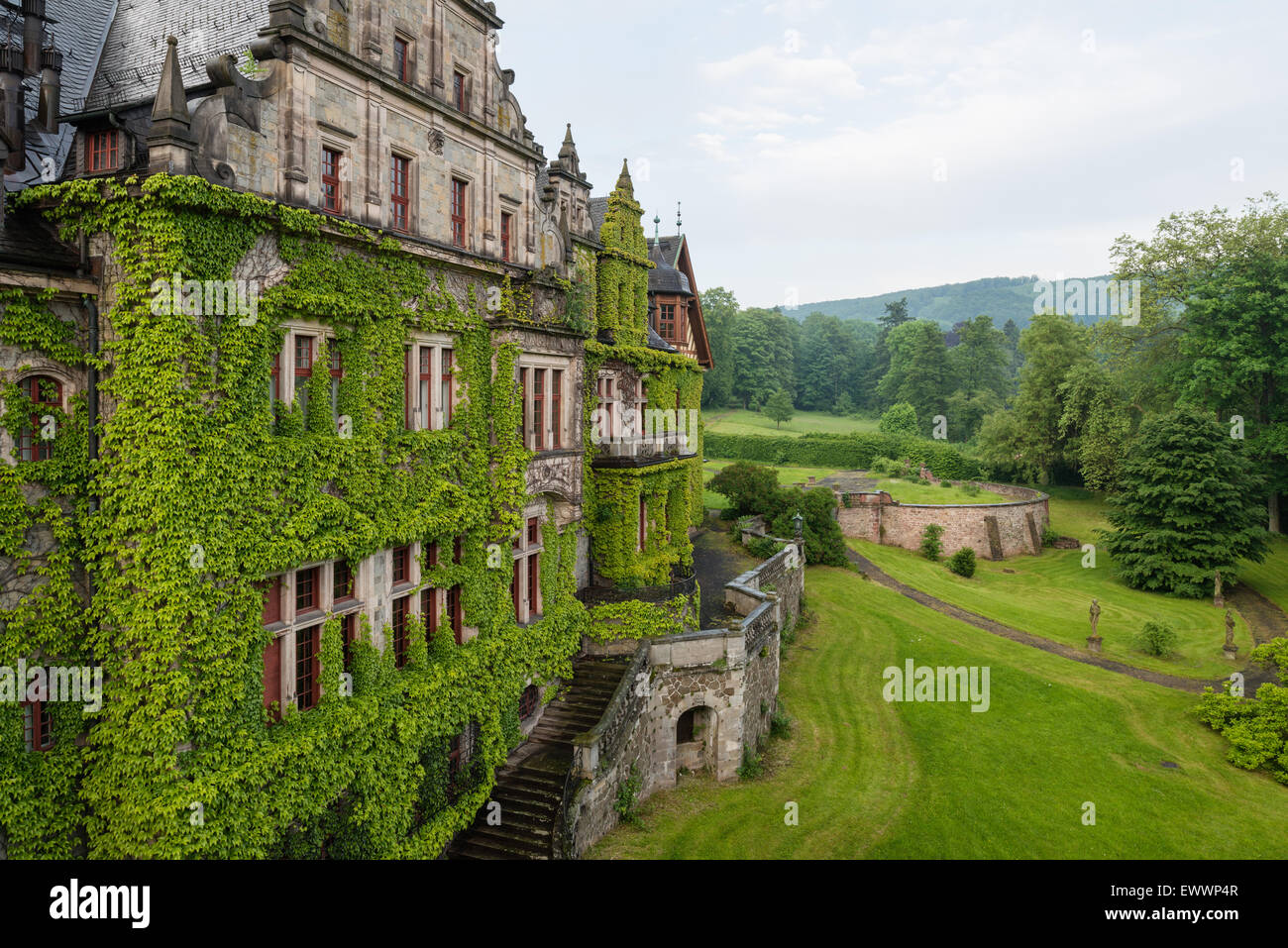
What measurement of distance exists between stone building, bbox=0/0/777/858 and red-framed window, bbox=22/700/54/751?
0.08 meters

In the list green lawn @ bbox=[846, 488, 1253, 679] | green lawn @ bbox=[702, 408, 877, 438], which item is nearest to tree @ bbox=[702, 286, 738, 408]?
green lawn @ bbox=[702, 408, 877, 438]

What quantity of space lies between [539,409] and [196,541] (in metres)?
11.3

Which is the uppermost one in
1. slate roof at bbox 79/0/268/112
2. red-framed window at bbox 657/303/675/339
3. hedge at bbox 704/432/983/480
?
slate roof at bbox 79/0/268/112

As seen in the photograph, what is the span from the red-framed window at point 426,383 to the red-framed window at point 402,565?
2.77 meters

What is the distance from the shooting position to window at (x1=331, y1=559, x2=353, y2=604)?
16.4 m

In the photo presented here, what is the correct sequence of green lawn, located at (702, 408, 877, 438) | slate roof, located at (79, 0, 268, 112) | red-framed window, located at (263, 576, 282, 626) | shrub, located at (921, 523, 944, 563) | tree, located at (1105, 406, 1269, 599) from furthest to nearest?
green lawn, located at (702, 408, 877, 438) < shrub, located at (921, 523, 944, 563) < tree, located at (1105, 406, 1269, 599) < slate roof, located at (79, 0, 268, 112) < red-framed window, located at (263, 576, 282, 626)

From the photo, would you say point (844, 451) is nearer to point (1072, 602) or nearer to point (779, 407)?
point (779, 407)

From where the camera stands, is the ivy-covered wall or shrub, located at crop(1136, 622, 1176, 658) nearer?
the ivy-covered wall

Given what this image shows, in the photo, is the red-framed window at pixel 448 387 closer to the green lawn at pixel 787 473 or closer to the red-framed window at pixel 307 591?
the red-framed window at pixel 307 591

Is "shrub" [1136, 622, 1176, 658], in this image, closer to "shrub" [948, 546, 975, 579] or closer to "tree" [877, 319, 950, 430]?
"shrub" [948, 546, 975, 579]

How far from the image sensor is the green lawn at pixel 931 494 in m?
60.8

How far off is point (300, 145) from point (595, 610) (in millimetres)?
14968

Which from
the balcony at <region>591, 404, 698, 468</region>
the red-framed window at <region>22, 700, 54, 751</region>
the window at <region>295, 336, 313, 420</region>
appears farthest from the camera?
the balcony at <region>591, 404, 698, 468</region>

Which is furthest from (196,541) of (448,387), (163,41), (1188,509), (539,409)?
(1188,509)
